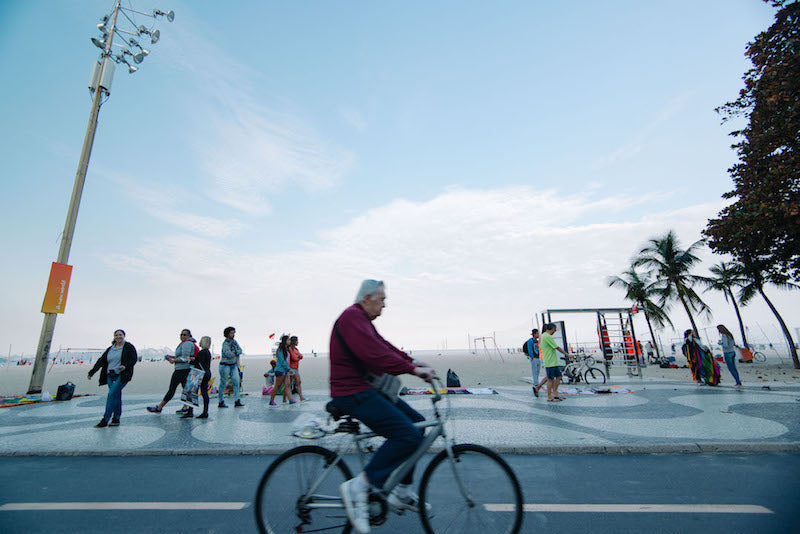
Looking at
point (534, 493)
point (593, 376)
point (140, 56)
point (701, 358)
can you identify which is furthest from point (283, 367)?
point (140, 56)

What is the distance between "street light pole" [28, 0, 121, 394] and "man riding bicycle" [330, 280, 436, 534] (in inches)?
591

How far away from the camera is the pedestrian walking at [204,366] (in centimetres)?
883

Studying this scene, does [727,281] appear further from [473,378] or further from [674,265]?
[473,378]

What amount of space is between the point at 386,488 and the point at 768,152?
59.6 feet

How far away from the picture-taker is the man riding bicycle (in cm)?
266

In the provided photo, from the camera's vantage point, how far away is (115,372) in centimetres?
787

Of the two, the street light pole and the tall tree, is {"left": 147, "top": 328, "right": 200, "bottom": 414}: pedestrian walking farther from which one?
the tall tree

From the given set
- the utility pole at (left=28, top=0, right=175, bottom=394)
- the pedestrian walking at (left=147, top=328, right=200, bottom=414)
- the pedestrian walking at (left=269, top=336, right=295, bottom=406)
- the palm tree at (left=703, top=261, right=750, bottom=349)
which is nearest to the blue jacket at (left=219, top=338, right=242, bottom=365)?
the pedestrian walking at (left=147, top=328, right=200, bottom=414)

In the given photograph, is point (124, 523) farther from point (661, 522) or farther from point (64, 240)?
point (64, 240)

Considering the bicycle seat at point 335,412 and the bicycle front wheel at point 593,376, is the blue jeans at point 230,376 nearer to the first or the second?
the bicycle seat at point 335,412

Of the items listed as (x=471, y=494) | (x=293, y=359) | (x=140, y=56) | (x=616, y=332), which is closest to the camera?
(x=471, y=494)

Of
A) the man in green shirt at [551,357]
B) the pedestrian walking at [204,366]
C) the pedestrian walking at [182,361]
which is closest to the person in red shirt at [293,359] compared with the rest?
the pedestrian walking at [204,366]

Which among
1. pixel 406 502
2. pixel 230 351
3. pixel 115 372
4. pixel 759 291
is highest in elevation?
pixel 759 291

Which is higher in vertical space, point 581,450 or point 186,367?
point 186,367
